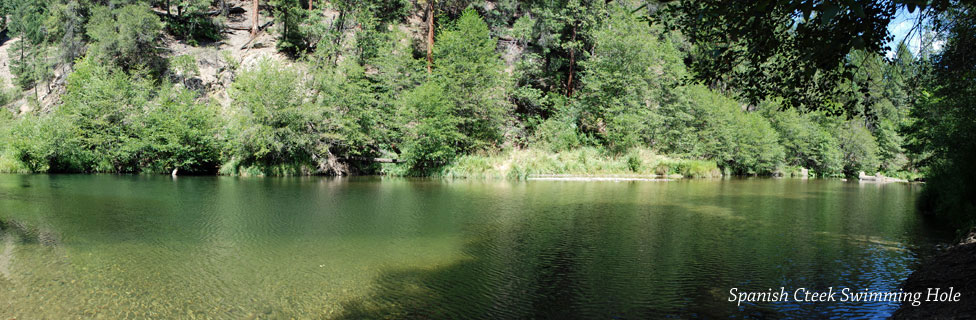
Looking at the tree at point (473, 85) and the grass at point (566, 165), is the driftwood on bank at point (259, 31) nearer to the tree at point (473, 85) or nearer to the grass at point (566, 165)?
the tree at point (473, 85)

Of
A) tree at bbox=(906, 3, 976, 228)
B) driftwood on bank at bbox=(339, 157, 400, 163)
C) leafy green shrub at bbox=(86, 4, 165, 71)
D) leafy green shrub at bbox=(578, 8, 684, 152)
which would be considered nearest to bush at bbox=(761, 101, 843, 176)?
leafy green shrub at bbox=(578, 8, 684, 152)

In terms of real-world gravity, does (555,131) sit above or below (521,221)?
above

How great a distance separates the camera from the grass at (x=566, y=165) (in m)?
31.7

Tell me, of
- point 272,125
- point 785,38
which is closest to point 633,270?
point 785,38

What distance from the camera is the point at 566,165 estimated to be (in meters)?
32.6

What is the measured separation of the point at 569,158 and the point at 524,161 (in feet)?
11.4

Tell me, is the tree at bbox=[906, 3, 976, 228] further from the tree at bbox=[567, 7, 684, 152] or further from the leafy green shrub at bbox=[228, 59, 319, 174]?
the leafy green shrub at bbox=[228, 59, 319, 174]

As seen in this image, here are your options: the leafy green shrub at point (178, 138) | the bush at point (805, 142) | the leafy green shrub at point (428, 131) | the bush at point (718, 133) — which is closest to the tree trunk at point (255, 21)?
the leafy green shrub at point (178, 138)

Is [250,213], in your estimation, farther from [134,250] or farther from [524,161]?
[524,161]

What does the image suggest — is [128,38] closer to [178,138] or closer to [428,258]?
[178,138]

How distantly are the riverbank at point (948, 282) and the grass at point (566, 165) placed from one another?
23780 millimetres

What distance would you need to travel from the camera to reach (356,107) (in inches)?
1302

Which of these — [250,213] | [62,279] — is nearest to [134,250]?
[62,279]

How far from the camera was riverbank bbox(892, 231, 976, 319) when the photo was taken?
470 centimetres
